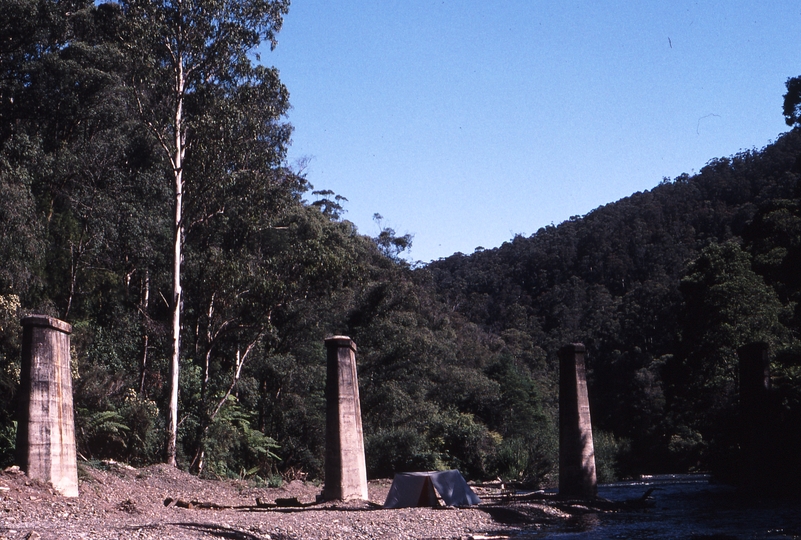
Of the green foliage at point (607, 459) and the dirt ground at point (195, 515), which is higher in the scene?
the dirt ground at point (195, 515)

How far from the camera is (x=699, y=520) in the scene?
18984 mm

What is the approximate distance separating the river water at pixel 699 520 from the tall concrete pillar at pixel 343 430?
4.43 metres

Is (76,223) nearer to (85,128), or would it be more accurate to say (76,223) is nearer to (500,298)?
(85,128)

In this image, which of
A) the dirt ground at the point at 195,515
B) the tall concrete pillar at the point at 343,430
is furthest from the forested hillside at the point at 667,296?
the tall concrete pillar at the point at 343,430

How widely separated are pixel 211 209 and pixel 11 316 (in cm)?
780

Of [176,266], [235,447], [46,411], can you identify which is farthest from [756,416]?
[46,411]

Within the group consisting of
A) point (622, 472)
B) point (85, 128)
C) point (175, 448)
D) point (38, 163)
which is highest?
point (85, 128)

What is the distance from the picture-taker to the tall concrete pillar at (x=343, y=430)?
18.9 meters

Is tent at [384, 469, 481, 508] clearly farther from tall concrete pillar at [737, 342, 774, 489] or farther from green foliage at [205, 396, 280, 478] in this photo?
tall concrete pillar at [737, 342, 774, 489]

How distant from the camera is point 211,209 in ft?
85.1

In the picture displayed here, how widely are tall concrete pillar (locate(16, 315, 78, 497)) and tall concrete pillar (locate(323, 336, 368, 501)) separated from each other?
5888mm

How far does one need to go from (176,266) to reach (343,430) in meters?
7.65

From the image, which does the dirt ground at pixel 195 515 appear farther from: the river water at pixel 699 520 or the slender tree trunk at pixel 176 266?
the slender tree trunk at pixel 176 266

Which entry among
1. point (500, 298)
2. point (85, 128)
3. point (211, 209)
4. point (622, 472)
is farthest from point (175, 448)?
point (500, 298)
